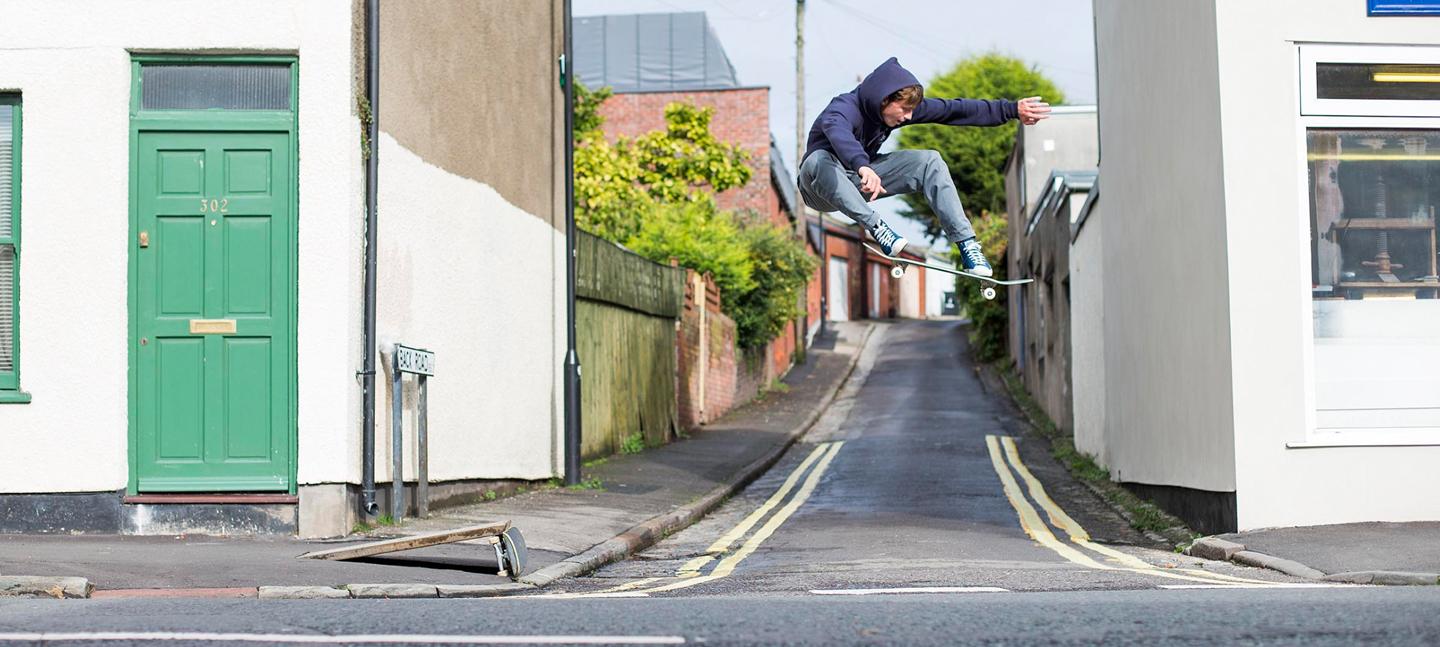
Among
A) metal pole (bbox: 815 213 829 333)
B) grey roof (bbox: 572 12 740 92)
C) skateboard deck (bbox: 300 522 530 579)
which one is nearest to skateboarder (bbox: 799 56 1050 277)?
skateboard deck (bbox: 300 522 530 579)

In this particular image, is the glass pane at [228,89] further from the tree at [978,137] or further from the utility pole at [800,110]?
the tree at [978,137]

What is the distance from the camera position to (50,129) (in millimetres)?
11734

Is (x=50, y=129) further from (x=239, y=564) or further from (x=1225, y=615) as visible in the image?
(x=1225, y=615)

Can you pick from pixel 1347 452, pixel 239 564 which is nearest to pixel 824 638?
pixel 239 564

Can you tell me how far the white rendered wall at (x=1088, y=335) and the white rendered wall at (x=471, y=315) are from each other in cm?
669

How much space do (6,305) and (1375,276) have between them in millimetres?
10309

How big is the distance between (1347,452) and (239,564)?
7.88m

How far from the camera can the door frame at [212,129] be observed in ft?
38.7

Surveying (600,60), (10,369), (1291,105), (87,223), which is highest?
(600,60)

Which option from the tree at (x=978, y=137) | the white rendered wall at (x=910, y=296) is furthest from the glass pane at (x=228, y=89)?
the white rendered wall at (x=910, y=296)

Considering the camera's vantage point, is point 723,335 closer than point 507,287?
No

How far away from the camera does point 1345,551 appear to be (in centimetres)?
1034

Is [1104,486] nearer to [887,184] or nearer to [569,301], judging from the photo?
[569,301]

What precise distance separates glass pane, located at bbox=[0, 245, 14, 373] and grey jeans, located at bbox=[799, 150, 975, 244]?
5915 millimetres
